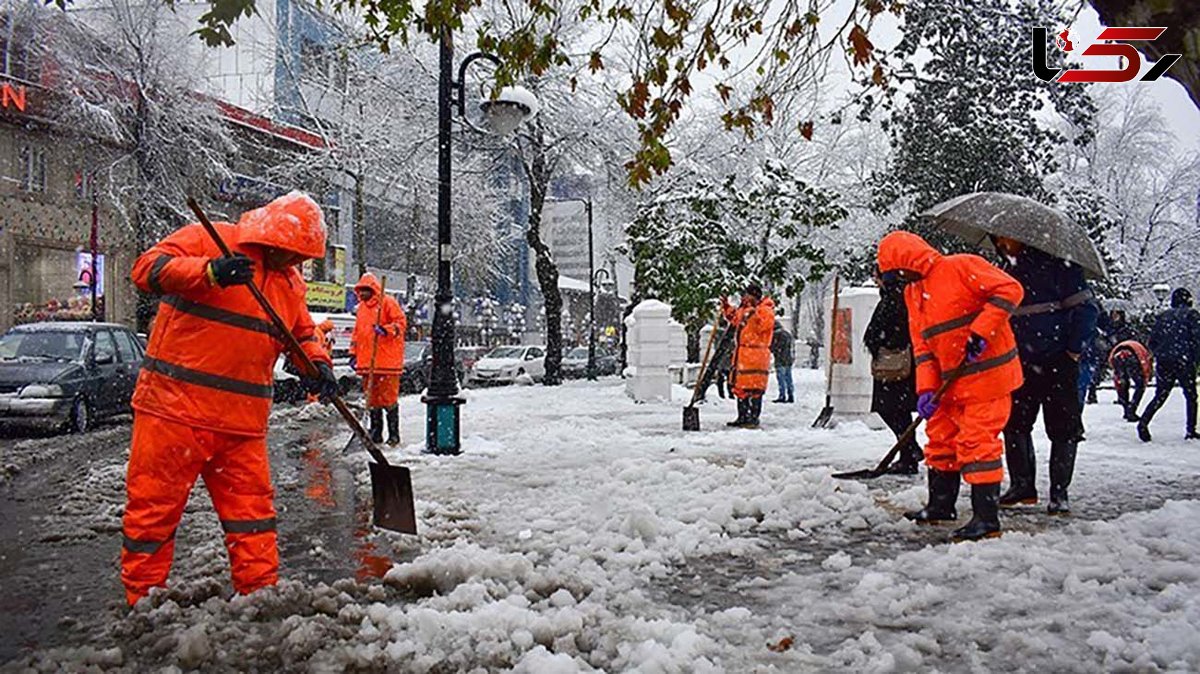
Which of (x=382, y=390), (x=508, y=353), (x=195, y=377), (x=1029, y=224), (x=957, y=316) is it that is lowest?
(x=508, y=353)

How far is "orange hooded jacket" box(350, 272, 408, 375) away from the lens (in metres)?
10.0

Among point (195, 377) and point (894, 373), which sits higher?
point (195, 377)

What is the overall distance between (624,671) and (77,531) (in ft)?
14.5

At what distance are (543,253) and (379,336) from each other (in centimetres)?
1558

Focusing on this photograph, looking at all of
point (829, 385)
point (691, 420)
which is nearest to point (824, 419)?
point (829, 385)

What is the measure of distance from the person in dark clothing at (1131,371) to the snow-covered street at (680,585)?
4.95 meters

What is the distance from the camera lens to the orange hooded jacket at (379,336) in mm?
10000

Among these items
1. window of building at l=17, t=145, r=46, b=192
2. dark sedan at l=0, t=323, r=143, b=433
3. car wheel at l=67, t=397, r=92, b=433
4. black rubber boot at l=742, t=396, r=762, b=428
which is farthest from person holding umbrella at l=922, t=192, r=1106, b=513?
window of building at l=17, t=145, r=46, b=192

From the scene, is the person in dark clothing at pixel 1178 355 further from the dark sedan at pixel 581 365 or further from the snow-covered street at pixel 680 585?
the dark sedan at pixel 581 365

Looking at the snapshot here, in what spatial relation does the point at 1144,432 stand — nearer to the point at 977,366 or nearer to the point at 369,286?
the point at 977,366

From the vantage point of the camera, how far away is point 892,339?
7656 millimetres

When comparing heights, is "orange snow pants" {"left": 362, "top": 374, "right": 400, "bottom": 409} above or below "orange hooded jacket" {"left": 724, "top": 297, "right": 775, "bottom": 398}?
below

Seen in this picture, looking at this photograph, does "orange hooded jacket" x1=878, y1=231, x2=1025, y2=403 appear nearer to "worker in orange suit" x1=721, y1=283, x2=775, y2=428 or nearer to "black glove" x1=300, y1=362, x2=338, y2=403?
"black glove" x1=300, y1=362, x2=338, y2=403

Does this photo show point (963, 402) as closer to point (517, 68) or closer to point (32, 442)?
point (517, 68)
